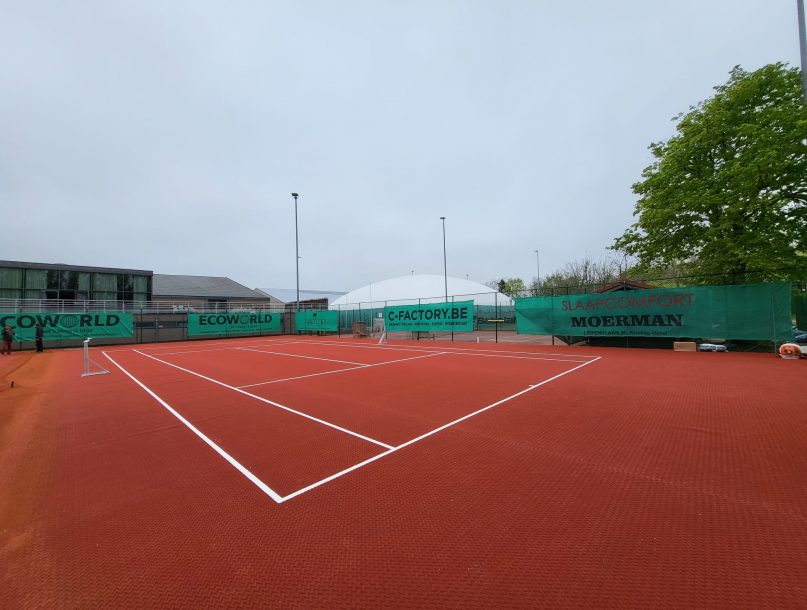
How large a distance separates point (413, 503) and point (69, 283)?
4410 centimetres

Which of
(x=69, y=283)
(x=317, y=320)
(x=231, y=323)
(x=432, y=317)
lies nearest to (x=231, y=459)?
(x=432, y=317)

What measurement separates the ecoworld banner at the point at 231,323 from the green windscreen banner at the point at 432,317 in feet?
45.4

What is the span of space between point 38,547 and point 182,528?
1121 mm

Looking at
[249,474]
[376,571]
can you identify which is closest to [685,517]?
[376,571]

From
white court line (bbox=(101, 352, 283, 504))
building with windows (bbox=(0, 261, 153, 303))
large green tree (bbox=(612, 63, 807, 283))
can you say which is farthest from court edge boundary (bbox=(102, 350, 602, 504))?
building with windows (bbox=(0, 261, 153, 303))

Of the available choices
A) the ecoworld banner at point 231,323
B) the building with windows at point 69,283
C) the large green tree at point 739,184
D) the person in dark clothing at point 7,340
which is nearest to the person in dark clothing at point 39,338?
the person in dark clothing at point 7,340

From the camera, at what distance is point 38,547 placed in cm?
296

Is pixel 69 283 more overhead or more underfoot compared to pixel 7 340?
more overhead

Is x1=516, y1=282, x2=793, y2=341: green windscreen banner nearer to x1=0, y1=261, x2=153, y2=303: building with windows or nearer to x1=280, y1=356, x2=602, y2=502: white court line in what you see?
x1=280, y1=356, x2=602, y2=502: white court line

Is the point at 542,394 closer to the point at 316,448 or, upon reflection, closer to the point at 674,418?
the point at 674,418

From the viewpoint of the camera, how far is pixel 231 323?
3209 centimetres

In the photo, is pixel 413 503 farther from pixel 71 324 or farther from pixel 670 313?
pixel 71 324

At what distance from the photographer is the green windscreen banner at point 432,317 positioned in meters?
23.1

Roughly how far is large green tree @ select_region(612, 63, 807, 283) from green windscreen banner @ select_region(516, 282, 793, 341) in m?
1.69
